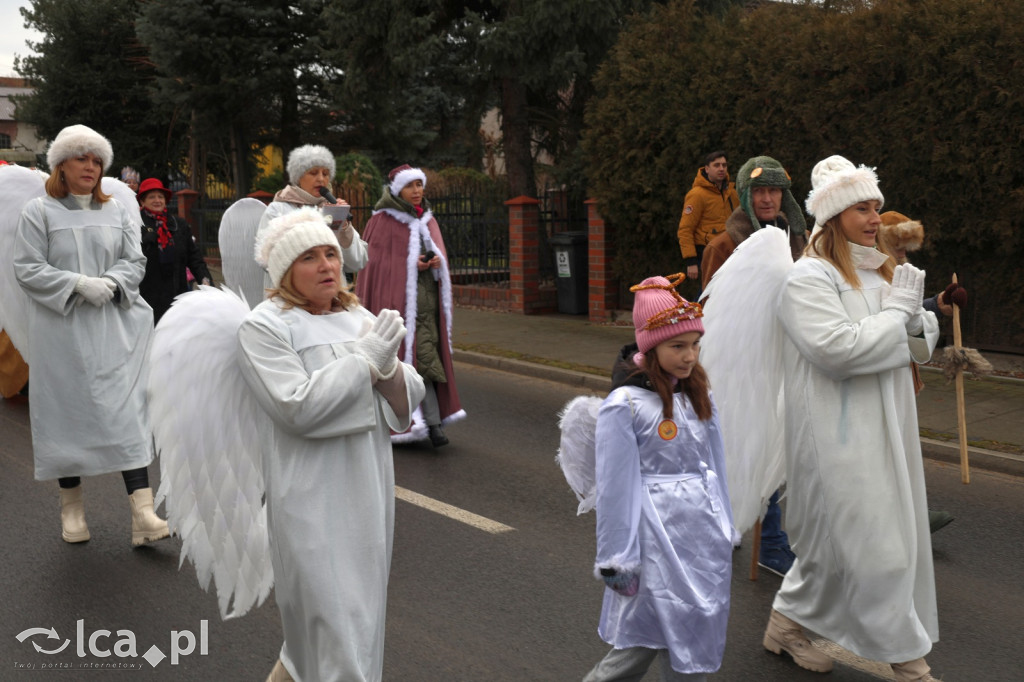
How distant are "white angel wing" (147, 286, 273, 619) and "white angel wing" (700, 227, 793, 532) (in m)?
1.94

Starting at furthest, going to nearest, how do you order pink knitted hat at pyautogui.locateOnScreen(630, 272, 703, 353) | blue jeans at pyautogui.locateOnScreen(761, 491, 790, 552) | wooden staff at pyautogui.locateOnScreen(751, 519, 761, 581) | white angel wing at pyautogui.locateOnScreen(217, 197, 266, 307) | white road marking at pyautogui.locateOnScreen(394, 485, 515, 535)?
white angel wing at pyautogui.locateOnScreen(217, 197, 266, 307)
white road marking at pyautogui.locateOnScreen(394, 485, 515, 535)
blue jeans at pyautogui.locateOnScreen(761, 491, 790, 552)
wooden staff at pyautogui.locateOnScreen(751, 519, 761, 581)
pink knitted hat at pyautogui.locateOnScreen(630, 272, 703, 353)

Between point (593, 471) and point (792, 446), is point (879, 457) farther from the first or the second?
point (593, 471)

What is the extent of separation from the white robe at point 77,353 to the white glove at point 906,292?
3.97 metres

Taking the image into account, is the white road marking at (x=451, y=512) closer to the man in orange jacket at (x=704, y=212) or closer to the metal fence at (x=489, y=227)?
the man in orange jacket at (x=704, y=212)

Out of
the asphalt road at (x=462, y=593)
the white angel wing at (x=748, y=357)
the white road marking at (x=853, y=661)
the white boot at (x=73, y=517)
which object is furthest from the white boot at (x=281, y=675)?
the white boot at (x=73, y=517)

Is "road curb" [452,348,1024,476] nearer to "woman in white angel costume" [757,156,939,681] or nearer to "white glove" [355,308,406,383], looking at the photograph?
"woman in white angel costume" [757,156,939,681]

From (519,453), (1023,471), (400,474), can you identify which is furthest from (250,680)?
(1023,471)

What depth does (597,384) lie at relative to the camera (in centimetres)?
1067

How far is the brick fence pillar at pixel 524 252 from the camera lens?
15.8 meters

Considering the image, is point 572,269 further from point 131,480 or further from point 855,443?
point 855,443

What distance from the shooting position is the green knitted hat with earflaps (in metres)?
6.08

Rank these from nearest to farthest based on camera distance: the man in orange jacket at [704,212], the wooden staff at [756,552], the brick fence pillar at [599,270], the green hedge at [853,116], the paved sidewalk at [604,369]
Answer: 1. the wooden staff at [756,552]
2. the paved sidewalk at [604,369]
3. the green hedge at [853,116]
4. the man in orange jacket at [704,212]
5. the brick fence pillar at [599,270]

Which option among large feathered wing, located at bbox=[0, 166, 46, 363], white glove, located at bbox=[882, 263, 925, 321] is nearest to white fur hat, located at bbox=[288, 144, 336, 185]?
large feathered wing, located at bbox=[0, 166, 46, 363]

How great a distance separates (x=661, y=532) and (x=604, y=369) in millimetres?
7830
